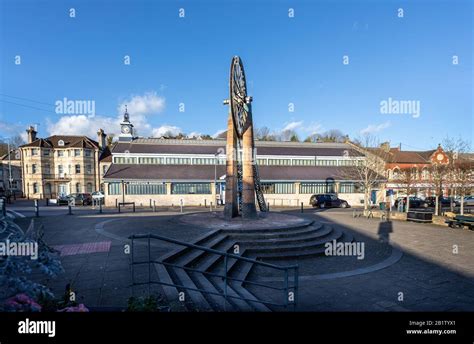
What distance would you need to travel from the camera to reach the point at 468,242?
10531 mm

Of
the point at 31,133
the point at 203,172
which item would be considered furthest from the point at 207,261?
the point at 31,133

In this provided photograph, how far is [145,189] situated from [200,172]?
22.9 ft

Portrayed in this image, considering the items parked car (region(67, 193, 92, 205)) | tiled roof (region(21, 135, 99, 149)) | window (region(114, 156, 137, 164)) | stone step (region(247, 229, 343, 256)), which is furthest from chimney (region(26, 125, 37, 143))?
stone step (region(247, 229, 343, 256))

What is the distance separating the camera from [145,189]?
27016 millimetres

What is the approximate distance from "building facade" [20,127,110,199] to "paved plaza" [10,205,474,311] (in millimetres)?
34491

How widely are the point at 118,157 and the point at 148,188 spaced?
6.94 meters

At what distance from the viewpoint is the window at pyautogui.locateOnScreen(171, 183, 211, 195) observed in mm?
27641

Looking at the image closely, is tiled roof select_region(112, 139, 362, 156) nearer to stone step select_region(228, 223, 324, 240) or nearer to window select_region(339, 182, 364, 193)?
window select_region(339, 182, 364, 193)

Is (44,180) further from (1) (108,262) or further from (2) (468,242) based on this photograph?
(2) (468,242)

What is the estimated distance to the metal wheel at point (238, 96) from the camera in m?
11.8

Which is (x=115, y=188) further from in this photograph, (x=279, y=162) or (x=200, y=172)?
(x=279, y=162)

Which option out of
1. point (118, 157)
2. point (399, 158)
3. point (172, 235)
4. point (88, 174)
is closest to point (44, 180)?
point (88, 174)

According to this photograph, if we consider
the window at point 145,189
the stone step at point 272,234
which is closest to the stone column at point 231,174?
the stone step at point 272,234

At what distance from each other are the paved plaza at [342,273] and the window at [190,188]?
16733 mm
